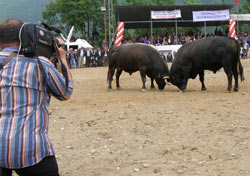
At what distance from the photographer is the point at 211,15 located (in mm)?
32531

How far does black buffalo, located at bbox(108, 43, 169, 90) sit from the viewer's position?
1236 centimetres

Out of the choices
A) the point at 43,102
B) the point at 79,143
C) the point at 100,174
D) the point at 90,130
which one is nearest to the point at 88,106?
the point at 90,130

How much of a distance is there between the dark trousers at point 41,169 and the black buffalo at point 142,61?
9.72 meters

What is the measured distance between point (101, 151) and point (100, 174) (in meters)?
0.92

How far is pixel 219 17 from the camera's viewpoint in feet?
107

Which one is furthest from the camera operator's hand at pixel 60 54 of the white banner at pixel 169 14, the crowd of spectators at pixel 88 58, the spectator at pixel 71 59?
the white banner at pixel 169 14

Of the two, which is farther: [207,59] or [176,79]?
[176,79]

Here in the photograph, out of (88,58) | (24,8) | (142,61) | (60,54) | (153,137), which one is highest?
(24,8)

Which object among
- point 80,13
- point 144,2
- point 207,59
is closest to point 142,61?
point 207,59

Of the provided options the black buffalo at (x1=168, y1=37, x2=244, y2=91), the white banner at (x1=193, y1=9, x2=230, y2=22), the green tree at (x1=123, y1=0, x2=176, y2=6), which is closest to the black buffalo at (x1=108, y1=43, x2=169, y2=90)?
the black buffalo at (x1=168, y1=37, x2=244, y2=91)

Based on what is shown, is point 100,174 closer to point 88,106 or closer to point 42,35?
point 42,35

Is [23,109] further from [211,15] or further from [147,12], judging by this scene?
[211,15]

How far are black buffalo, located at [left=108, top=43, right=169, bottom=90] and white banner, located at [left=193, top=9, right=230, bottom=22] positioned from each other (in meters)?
21.2

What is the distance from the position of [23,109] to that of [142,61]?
987 cm
